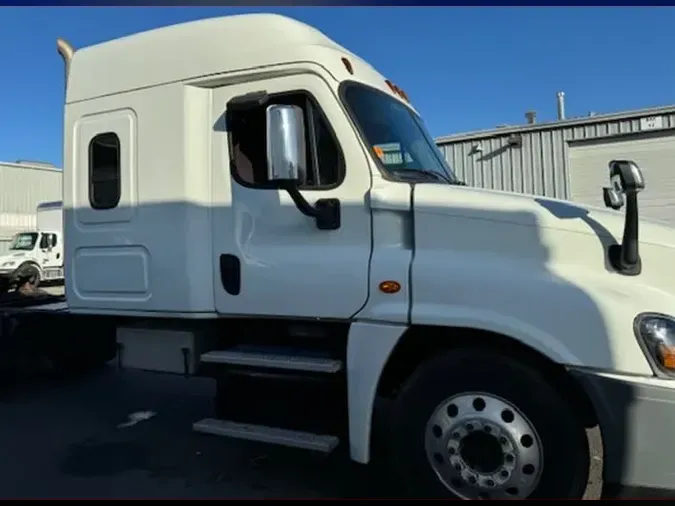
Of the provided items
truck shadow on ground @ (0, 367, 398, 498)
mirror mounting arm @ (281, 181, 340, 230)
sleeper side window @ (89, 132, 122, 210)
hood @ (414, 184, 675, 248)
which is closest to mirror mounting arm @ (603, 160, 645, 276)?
hood @ (414, 184, 675, 248)

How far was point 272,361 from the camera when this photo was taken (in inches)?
151

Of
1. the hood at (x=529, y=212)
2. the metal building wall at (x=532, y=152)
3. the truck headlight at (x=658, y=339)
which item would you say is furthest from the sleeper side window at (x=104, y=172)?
the metal building wall at (x=532, y=152)

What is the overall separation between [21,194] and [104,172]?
25.6 meters

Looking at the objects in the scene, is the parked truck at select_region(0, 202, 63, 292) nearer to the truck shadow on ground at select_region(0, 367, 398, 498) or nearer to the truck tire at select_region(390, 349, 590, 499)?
the truck shadow on ground at select_region(0, 367, 398, 498)

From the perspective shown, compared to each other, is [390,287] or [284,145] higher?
[284,145]

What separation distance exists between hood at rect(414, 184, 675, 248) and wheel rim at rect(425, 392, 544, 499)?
96 centimetres

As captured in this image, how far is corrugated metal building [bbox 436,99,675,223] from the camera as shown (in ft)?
52.9

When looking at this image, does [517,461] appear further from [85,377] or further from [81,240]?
[85,377]

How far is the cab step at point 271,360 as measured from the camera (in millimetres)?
3672

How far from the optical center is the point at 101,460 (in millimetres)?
4684

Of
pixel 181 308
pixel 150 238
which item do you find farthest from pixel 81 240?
pixel 181 308

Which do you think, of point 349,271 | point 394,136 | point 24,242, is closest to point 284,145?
point 349,271

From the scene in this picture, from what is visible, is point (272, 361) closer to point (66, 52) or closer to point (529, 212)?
point (529, 212)

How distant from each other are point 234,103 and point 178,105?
0.43 meters
